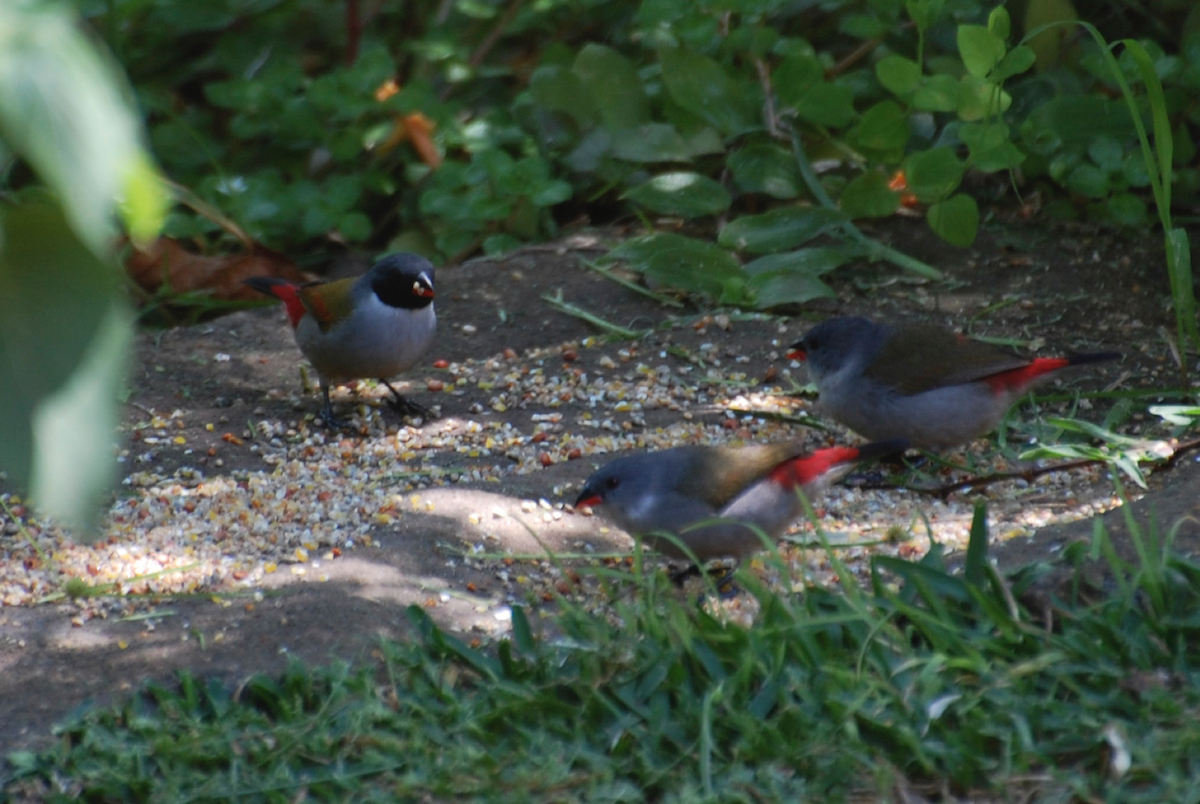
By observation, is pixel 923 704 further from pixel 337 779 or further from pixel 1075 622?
pixel 337 779

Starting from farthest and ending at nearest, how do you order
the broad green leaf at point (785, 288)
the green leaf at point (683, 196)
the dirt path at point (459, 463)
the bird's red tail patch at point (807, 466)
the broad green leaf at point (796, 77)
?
the green leaf at point (683, 196), the broad green leaf at point (796, 77), the broad green leaf at point (785, 288), the bird's red tail patch at point (807, 466), the dirt path at point (459, 463)

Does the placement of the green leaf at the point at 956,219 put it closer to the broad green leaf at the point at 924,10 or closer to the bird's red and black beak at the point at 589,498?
the broad green leaf at the point at 924,10

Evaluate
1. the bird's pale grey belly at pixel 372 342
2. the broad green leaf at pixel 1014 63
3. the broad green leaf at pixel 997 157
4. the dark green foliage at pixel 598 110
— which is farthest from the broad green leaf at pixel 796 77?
the bird's pale grey belly at pixel 372 342

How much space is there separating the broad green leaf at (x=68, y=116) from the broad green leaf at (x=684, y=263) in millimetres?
4981

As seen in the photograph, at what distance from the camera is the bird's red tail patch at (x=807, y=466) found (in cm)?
356

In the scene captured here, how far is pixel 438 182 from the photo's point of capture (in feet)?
21.2

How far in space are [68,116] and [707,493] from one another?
300 cm

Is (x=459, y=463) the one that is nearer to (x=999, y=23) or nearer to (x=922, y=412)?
(x=922, y=412)

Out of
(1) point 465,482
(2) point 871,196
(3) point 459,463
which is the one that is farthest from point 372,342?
(2) point 871,196

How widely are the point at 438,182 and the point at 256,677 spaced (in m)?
4.04

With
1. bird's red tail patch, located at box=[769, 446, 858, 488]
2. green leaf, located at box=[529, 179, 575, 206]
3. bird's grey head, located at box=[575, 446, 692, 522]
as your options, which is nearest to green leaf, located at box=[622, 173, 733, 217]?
green leaf, located at box=[529, 179, 575, 206]

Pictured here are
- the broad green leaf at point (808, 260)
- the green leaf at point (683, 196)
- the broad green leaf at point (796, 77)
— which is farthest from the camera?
the green leaf at point (683, 196)

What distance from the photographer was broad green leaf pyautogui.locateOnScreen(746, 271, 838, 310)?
5.36 meters

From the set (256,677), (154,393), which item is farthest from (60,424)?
(154,393)
